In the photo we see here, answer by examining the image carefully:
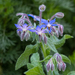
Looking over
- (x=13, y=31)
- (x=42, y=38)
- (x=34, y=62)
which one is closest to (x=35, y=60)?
(x=34, y=62)

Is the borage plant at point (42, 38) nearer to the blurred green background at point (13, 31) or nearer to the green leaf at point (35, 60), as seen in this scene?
the green leaf at point (35, 60)

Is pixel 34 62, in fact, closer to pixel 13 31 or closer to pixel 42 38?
pixel 42 38

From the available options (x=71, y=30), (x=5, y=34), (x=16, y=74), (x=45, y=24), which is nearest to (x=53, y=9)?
(x=71, y=30)

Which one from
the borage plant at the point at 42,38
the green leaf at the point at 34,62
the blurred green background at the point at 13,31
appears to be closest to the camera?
the borage plant at the point at 42,38

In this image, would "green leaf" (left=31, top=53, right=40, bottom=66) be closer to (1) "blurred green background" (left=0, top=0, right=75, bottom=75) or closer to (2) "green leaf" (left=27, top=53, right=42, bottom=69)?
(2) "green leaf" (left=27, top=53, right=42, bottom=69)

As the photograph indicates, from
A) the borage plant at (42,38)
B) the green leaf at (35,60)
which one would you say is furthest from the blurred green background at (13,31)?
the borage plant at (42,38)

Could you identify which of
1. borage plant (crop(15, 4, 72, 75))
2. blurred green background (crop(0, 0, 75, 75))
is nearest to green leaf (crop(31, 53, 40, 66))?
borage plant (crop(15, 4, 72, 75))

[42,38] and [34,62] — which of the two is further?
[34,62]

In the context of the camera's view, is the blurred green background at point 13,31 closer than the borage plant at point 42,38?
No

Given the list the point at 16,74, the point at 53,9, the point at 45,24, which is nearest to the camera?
the point at 45,24

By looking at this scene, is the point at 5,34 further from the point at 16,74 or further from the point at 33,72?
the point at 33,72

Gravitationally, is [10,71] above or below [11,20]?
below
